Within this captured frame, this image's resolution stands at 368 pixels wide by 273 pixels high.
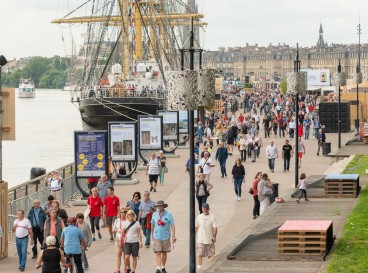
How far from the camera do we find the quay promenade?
21.4 metres

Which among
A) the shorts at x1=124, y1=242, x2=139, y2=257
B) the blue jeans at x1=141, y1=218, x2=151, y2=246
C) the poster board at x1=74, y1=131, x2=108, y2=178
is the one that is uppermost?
the poster board at x1=74, y1=131, x2=108, y2=178

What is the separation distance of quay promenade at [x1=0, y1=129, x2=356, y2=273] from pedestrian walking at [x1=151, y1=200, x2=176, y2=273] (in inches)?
21.3

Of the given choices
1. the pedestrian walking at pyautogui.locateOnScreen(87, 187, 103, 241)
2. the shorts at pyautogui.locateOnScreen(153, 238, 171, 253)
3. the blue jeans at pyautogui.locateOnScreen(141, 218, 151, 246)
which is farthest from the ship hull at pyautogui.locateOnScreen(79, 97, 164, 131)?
the shorts at pyautogui.locateOnScreen(153, 238, 171, 253)

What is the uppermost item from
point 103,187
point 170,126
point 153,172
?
point 170,126

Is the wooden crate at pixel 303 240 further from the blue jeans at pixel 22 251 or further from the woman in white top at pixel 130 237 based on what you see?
the blue jeans at pixel 22 251

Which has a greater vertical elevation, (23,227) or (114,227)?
(114,227)

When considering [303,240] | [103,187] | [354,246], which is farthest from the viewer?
[103,187]

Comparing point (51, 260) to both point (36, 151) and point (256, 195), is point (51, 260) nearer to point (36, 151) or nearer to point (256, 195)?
point (256, 195)

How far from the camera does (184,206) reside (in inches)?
1181

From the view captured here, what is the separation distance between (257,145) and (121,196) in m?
12.6

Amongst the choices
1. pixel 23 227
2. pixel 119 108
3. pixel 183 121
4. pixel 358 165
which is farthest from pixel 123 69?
pixel 23 227

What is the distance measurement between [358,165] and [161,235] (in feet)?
57.7

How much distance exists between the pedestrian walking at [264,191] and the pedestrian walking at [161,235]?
6.16 metres

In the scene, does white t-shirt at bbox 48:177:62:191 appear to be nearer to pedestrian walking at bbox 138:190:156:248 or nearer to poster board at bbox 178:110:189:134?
pedestrian walking at bbox 138:190:156:248
